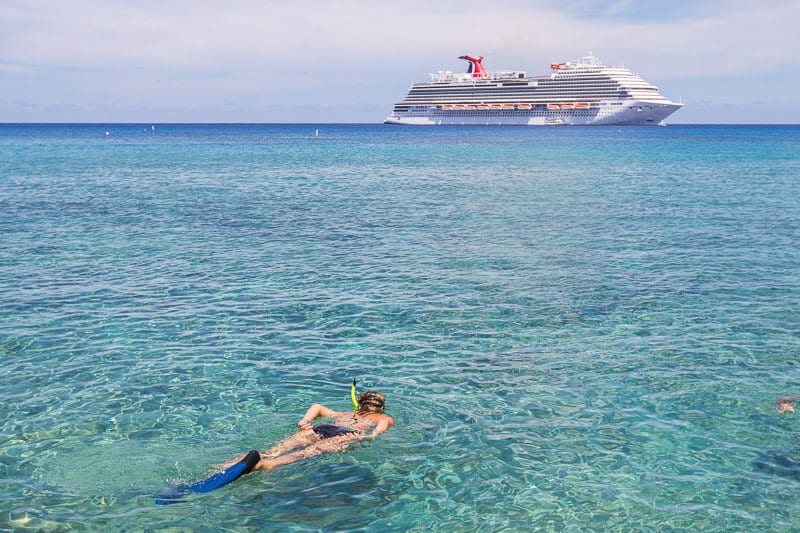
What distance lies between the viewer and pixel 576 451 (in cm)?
990

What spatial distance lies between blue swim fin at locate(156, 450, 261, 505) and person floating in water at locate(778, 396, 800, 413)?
875 centimetres

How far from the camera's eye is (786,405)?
443 inches

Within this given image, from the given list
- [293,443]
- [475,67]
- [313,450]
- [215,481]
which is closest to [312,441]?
[313,450]

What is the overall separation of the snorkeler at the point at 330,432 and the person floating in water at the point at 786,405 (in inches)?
262

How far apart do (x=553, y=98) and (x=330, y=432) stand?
178 m

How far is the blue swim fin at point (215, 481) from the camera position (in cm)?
861

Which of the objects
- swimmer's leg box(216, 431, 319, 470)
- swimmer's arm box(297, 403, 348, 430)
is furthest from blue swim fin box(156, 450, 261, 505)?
swimmer's arm box(297, 403, 348, 430)

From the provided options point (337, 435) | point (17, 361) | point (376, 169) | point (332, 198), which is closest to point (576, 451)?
point (337, 435)

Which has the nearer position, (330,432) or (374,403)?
(330,432)

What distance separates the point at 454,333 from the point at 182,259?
11635mm

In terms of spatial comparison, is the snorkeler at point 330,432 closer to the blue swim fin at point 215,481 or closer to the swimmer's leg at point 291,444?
the swimmer's leg at point 291,444

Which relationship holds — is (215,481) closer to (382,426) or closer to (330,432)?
(330,432)

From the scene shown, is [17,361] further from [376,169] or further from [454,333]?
[376,169]

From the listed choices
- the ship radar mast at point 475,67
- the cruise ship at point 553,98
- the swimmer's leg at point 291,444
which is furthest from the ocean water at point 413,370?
the ship radar mast at point 475,67
